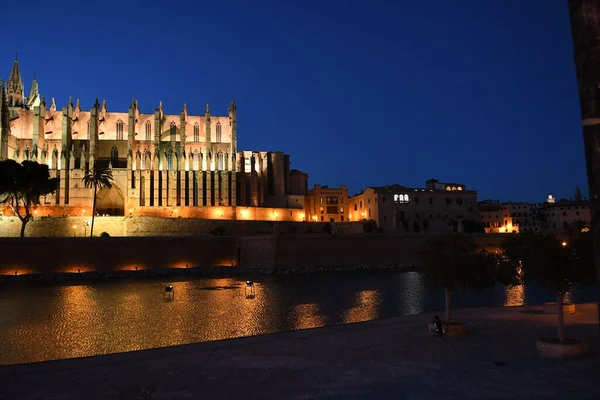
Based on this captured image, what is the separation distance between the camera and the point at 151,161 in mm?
62031

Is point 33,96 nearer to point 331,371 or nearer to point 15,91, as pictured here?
point 15,91

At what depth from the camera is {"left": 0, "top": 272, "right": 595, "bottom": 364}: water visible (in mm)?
14586

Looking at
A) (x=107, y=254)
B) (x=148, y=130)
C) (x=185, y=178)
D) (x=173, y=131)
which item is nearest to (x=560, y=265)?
(x=107, y=254)

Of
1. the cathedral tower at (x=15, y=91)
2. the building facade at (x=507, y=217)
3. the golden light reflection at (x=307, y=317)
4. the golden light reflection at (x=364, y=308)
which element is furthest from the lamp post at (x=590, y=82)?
the cathedral tower at (x=15, y=91)

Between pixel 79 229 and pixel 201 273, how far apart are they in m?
17.1

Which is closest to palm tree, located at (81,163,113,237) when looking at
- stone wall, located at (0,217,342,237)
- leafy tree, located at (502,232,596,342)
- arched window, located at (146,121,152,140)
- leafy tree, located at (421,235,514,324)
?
stone wall, located at (0,217,342,237)

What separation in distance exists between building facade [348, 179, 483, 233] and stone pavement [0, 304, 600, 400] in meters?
48.8

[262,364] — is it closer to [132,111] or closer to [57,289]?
[57,289]

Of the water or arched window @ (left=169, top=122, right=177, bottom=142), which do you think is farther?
arched window @ (left=169, top=122, right=177, bottom=142)

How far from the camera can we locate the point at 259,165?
6675 centimetres

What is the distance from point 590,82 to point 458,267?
9.46 meters

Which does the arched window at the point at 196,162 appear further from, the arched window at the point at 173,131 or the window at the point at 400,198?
the window at the point at 400,198

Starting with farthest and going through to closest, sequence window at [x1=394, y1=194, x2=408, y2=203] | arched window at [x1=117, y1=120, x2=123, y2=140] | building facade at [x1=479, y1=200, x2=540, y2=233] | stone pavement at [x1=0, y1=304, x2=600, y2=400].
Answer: building facade at [x1=479, y1=200, x2=540, y2=233] → arched window at [x1=117, y1=120, x2=123, y2=140] → window at [x1=394, y1=194, x2=408, y2=203] → stone pavement at [x1=0, y1=304, x2=600, y2=400]

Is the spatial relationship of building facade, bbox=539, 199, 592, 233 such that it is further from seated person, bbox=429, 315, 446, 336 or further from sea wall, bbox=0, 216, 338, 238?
seated person, bbox=429, 315, 446, 336
